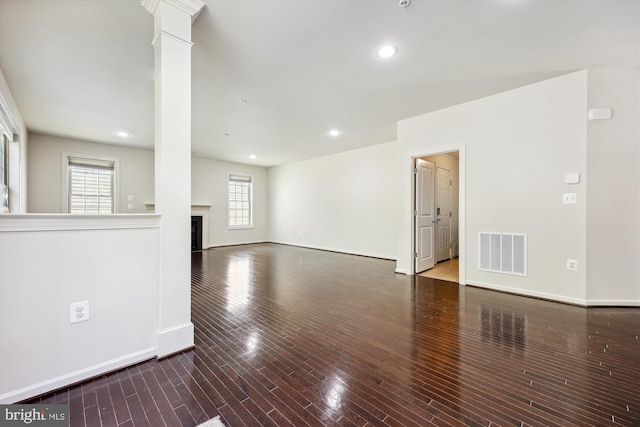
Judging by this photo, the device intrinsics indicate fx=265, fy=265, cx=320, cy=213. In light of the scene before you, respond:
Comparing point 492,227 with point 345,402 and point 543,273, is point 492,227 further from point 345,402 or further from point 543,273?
point 345,402

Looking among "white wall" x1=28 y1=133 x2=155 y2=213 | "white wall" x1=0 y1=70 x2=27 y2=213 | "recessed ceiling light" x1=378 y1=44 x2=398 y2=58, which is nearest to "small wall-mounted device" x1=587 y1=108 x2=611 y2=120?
"recessed ceiling light" x1=378 y1=44 x2=398 y2=58

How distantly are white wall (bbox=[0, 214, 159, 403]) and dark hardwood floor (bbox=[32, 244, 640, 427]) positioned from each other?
0.17 m

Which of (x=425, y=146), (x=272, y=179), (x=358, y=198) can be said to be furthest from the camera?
(x=272, y=179)

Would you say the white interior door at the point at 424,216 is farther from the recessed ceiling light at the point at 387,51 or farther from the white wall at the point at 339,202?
the recessed ceiling light at the point at 387,51

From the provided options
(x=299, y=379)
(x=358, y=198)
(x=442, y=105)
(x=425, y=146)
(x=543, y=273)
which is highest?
(x=442, y=105)

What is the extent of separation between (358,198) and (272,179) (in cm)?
384

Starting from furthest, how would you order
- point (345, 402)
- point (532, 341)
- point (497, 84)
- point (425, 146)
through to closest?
point (425, 146) < point (497, 84) < point (532, 341) < point (345, 402)

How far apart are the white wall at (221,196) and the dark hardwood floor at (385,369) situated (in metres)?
5.24

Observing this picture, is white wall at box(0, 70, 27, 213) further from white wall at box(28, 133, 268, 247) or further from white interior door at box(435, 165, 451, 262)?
white interior door at box(435, 165, 451, 262)

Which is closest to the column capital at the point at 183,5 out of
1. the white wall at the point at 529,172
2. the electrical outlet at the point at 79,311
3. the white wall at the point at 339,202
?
the electrical outlet at the point at 79,311

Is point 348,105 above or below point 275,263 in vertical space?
above

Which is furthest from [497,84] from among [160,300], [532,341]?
[160,300]

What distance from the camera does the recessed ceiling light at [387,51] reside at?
2635 millimetres

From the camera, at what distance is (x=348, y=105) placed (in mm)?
4086
